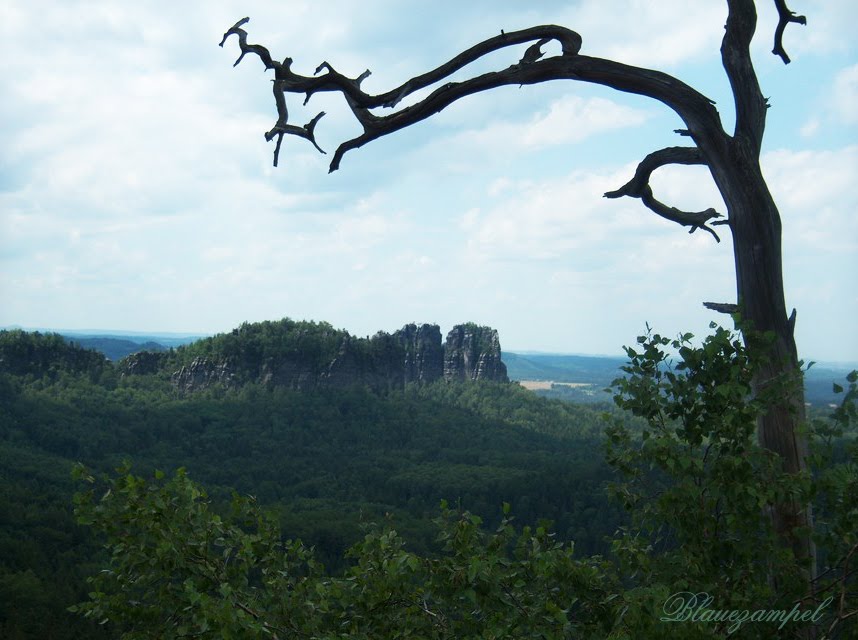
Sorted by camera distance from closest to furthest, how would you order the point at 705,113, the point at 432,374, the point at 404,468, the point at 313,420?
the point at 705,113 < the point at 404,468 < the point at 313,420 < the point at 432,374

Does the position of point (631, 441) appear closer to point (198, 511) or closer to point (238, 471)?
point (198, 511)

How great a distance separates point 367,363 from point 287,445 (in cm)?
2681

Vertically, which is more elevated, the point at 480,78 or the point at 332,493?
the point at 480,78

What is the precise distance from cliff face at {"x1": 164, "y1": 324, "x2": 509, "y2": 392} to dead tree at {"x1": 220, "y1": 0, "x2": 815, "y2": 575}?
4582 inches

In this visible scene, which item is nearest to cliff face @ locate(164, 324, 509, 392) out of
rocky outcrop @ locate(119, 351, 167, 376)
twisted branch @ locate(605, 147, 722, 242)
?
rocky outcrop @ locate(119, 351, 167, 376)

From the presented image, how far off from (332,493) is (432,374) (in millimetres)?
58809

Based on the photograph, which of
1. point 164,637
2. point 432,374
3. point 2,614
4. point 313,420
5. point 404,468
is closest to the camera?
point 164,637

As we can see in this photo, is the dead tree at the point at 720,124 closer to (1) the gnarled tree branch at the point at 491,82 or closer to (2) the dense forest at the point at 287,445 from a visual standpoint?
(1) the gnarled tree branch at the point at 491,82

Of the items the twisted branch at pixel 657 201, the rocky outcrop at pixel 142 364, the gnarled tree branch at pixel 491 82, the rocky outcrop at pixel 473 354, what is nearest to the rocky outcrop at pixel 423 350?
the rocky outcrop at pixel 473 354

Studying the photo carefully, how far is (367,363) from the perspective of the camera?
128 metres

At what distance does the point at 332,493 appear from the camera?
8406 cm

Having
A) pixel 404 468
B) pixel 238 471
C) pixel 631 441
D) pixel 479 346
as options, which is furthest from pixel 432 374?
pixel 631 441

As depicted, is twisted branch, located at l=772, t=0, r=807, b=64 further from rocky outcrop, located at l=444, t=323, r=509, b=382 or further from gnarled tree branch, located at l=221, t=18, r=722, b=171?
rocky outcrop, located at l=444, t=323, r=509, b=382

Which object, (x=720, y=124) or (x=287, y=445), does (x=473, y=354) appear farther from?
(x=720, y=124)
